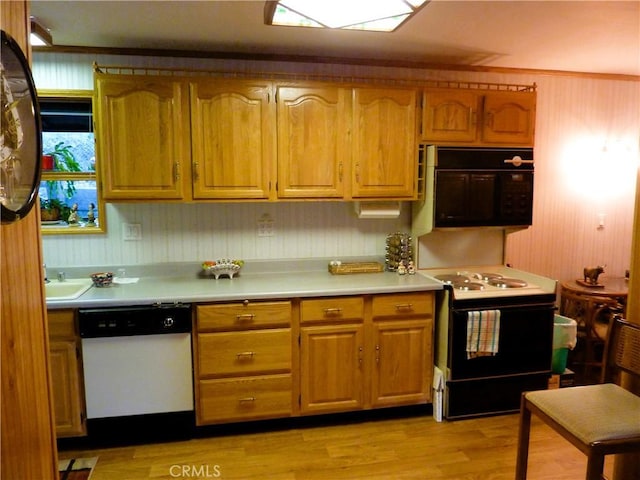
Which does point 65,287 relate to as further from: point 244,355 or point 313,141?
point 313,141

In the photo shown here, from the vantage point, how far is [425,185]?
3.01 meters

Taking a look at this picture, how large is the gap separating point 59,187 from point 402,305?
2283 millimetres

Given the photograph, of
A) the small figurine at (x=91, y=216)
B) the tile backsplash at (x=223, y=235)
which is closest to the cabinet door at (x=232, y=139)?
the tile backsplash at (x=223, y=235)

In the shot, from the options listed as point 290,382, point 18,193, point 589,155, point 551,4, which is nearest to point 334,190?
point 290,382

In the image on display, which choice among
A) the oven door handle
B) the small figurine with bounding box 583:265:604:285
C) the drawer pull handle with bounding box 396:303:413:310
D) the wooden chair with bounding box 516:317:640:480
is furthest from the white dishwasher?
the small figurine with bounding box 583:265:604:285

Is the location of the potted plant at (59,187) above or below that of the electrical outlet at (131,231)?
above

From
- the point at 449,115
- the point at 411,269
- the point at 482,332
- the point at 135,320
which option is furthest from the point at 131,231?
the point at 482,332

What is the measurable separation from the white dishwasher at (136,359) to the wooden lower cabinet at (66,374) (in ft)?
0.14

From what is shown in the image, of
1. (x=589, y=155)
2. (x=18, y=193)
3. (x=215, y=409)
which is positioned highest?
(x=589, y=155)

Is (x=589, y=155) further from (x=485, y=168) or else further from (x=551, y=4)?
(x=551, y=4)

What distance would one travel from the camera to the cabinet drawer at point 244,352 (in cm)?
257

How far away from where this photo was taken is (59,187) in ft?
9.48

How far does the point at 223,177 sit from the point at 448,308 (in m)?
1.57

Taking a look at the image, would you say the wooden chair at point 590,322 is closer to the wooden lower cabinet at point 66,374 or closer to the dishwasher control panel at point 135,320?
the dishwasher control panel at point 135,320
